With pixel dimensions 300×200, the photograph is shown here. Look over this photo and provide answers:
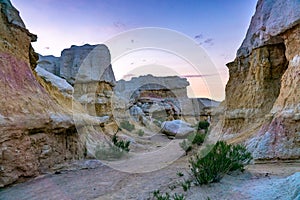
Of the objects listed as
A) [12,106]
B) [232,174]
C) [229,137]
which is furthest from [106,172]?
[229,137]

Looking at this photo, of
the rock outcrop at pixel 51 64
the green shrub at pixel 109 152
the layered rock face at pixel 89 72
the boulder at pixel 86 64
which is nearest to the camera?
the green shrub at pixel 109 152

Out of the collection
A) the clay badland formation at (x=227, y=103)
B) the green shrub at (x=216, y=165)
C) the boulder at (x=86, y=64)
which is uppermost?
the boulder at (x=86, y=64)

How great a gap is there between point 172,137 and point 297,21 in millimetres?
12079

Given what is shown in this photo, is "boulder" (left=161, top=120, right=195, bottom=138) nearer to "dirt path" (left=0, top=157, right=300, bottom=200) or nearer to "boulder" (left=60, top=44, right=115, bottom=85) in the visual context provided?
"boulder" (left=60, top=44, right=115, bottom=85)

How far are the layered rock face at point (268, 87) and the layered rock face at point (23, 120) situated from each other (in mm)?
5227

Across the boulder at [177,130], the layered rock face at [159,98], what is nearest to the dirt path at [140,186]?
the boulder at [177,130]

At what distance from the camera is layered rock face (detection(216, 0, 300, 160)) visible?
6789 mm

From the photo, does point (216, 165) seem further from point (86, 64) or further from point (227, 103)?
point (86, 64)

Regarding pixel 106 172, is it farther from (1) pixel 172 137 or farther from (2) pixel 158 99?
(2) pixel 158 99

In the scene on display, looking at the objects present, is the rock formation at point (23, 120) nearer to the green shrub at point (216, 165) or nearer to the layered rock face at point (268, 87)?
the green shrub at point (216, 165)

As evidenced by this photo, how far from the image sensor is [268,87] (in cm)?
922

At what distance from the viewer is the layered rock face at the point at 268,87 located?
679 centimetres

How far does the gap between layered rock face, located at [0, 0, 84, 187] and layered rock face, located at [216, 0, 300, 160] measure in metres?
5.23

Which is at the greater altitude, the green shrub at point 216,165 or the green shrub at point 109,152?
the green shrub at point 216,165
